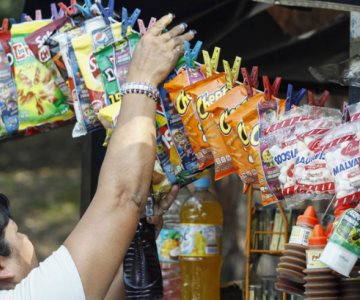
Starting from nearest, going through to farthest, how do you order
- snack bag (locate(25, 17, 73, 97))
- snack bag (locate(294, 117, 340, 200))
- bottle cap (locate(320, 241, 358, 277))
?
bottle cap (locate(320, 241, 358, 277)) → snack bag (locate(294, 117, 340, 200)) → snack bag (locate(25, 17, 73, 97))

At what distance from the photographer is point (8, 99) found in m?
3.35

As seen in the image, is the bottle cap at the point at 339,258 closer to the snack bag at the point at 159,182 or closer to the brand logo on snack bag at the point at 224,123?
the brand logo on snack bag at the point at 224,123

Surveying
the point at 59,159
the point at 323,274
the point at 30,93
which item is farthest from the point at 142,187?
the point at 59,159

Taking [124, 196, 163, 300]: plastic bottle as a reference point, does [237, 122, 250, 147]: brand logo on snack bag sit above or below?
above

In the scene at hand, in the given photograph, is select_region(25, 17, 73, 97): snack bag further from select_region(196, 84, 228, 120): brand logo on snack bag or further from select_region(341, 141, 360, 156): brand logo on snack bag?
select_region(341, 141, 360, 156): brand logo on snack bag

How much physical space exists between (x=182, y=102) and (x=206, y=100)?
0.07 m

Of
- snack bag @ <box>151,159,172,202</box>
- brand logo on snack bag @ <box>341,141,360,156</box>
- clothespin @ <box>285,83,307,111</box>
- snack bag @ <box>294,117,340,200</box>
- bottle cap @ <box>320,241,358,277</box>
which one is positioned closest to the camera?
bottle cap @ <box>320,241,358,277</box>

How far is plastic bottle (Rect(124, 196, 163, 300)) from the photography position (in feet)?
9.91

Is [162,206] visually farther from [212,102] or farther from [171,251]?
[171,251]

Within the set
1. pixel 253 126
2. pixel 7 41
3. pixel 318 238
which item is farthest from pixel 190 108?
pixel 7 41

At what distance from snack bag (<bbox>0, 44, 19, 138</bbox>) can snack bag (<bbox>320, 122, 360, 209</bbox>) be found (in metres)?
1.37

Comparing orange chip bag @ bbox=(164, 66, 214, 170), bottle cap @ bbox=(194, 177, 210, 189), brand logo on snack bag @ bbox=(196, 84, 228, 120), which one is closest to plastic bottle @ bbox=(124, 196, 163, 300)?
orange chip bag @ bbox=(164, 66, 214, 170)

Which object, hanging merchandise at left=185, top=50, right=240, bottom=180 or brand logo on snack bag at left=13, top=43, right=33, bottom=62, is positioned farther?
brand logo on snack bag at left=13, top=43, right=33, bottom=62

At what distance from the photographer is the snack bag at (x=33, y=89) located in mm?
3309
